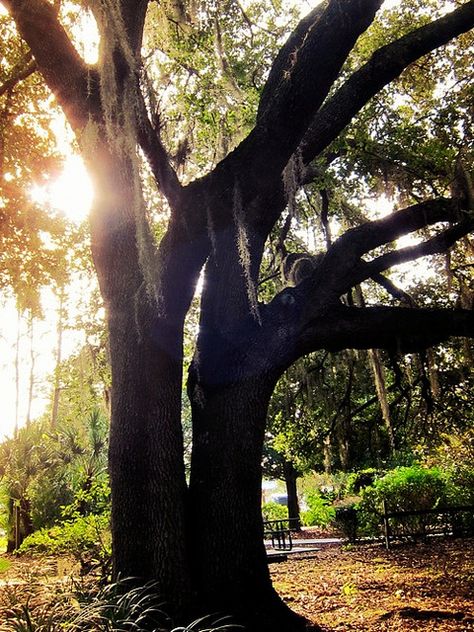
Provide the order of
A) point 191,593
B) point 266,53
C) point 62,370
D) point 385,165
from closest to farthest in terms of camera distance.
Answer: point 191,593, point 385,165, point 266,53, point 62,370

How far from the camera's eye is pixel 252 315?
502 centimetres

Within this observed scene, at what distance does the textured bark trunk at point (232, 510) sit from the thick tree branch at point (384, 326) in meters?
0.88

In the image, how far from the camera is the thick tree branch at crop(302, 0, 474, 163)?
4.62 metres

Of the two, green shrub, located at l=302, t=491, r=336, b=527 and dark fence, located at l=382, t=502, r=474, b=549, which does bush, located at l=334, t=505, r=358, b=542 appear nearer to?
dark fence, located at l=382, t=502, r=474, b=549

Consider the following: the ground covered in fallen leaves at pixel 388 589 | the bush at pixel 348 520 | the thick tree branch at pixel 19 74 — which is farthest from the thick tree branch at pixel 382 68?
the bush at pixel 348 520

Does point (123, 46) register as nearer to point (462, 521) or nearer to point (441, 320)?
point (441, 320)

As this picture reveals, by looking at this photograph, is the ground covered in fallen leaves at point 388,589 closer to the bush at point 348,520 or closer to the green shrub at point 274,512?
the bush at point 348,520

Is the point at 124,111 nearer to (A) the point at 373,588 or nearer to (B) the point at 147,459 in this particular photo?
(B) the point at 147,459

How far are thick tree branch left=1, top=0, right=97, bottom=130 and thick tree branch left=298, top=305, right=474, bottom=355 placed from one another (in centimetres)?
302

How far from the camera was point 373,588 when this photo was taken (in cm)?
573

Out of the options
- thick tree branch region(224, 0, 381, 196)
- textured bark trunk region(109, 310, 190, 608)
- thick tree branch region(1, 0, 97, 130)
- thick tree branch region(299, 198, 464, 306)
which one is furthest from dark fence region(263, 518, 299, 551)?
thick tree branch region(1, 0, 97, 130)

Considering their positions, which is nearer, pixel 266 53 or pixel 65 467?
pixel 266 53

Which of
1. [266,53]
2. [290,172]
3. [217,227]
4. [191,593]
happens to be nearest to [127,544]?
[191,593]

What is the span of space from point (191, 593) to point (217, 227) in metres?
3.07
